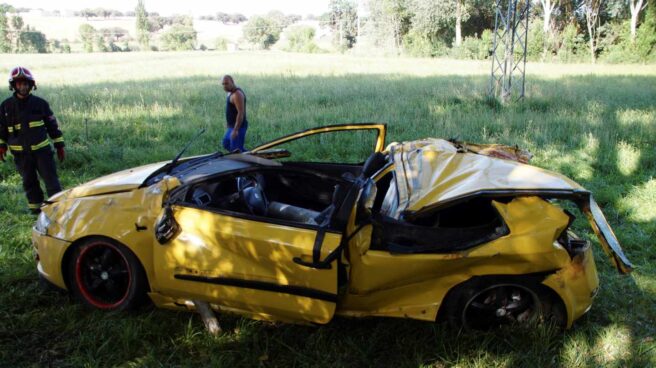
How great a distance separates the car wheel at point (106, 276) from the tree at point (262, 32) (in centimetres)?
9099

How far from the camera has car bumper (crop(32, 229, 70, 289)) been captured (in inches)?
139

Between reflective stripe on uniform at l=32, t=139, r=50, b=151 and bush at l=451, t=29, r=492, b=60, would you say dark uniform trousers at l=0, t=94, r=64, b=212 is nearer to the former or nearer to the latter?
reflective stripe on uniform at l=32, t=139, r=50, b=151

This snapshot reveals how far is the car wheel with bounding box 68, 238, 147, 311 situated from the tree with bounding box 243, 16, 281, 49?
90994 mm

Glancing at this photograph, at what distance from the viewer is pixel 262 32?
94.6m

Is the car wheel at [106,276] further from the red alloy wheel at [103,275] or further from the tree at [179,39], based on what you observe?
the tree at [179,39]

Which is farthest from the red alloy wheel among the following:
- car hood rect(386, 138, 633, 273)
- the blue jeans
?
the blue jeans

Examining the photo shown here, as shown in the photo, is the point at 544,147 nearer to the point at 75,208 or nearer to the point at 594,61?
the point at 75,208

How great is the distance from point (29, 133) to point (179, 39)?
7972 centimetres

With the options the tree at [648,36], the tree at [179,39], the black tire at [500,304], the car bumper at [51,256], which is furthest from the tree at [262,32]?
the black tire at [500,304]

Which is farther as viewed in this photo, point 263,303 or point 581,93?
point 581,93

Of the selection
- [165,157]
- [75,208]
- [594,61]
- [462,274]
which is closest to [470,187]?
[462,274]

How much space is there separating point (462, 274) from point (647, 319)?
163cm

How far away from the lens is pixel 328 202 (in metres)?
4.41

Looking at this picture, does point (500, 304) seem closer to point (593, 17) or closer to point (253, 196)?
point (253, 196)
